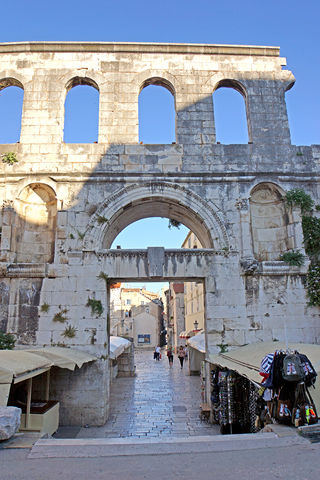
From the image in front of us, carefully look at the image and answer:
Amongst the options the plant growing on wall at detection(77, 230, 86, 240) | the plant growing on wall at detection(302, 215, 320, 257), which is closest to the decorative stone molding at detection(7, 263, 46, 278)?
the plant growing on wall at detection(77, 230, 86, 240)

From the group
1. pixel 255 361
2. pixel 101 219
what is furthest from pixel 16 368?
pixel 101 219

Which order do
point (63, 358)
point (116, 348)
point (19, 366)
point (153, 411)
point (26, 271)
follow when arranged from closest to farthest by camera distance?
point (19, 366) < point (63, 358) < point (26, 271) < point (153, 411) < point (116, 348)

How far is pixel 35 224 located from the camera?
34.4 feet

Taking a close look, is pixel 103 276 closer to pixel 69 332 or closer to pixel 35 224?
pixel 69 332

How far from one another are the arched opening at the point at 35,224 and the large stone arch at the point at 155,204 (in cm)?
151

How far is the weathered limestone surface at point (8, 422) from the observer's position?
169 inches

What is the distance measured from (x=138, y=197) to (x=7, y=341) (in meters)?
5.22

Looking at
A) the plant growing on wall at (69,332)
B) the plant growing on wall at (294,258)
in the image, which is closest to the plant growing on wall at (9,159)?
the plant growing on wall at (69,332)

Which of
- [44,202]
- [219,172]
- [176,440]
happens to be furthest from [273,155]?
[176,440]

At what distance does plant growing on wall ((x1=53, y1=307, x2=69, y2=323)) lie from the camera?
30.1 ft

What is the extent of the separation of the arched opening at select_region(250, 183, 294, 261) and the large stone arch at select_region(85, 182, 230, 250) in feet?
4.17

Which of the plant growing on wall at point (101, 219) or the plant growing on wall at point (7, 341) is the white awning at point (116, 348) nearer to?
the plant growing on wall at point (7, 341)

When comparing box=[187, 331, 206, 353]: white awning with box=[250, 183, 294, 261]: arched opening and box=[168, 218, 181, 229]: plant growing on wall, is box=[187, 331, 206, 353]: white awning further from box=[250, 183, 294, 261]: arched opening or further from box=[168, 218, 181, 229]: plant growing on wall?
box=[168, 218, 181, 229]: plant growing on wall

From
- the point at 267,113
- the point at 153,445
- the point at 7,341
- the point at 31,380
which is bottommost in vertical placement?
the point at 153,445
